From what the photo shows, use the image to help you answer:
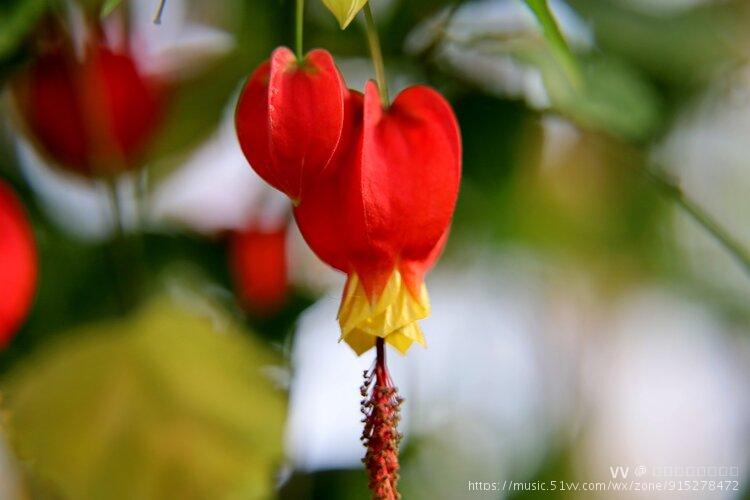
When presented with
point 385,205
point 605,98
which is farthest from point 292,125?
point 605,98

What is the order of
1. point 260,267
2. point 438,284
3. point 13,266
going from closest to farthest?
point 13,266 → point 260,267 → point 438,284

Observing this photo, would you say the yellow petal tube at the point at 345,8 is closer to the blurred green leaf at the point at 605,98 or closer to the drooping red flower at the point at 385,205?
the drooping red flower at the point at 385,205

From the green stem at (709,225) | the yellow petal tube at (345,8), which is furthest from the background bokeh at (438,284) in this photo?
the yellow petal tube at (345,8)

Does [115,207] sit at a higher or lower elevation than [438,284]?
higher

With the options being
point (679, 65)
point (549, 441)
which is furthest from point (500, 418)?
point (679, 65)

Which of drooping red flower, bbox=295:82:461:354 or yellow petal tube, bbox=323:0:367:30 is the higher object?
yellow petal tube, bbox=323:0:367:30

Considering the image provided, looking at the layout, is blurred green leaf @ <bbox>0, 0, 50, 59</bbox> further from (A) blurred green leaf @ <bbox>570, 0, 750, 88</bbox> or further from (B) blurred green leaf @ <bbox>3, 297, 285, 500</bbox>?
(A) blurred green leaf @ <bbox>570, 0, 750, 88</bbox>

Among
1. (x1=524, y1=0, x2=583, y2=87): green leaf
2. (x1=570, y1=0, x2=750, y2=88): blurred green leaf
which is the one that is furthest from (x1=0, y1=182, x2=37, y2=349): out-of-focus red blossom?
(x1=570, y1=0, x2=750, y2=88): blurred green leaf

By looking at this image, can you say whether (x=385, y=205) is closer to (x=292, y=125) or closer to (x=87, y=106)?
(x=292, y=125)
